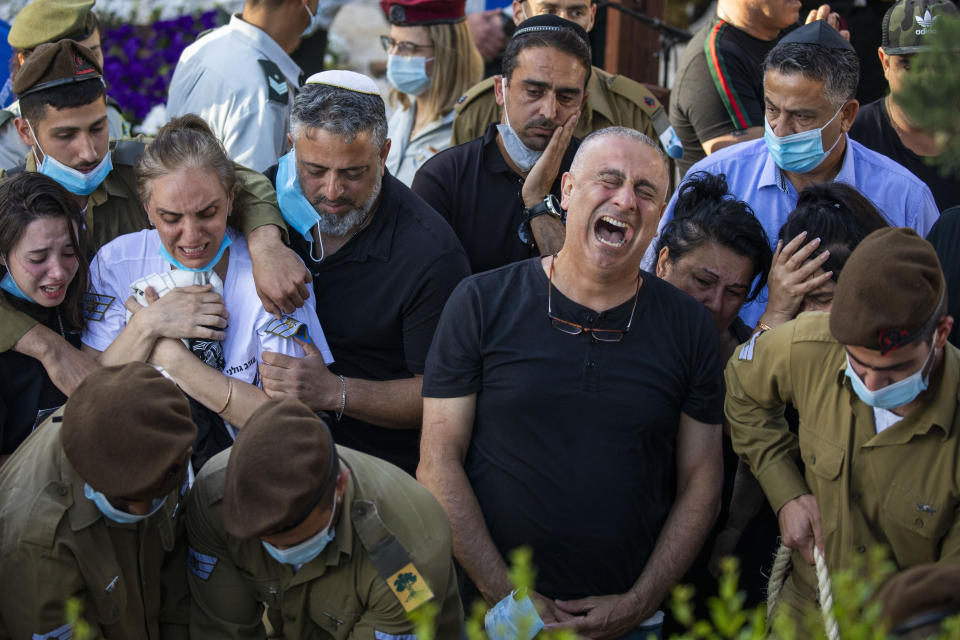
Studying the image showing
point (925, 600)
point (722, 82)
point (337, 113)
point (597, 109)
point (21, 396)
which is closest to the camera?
point (925, 600)

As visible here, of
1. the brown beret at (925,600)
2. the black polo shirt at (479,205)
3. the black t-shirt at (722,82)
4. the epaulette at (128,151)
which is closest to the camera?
the brown beret at (925,600)

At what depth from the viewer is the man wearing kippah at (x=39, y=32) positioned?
4848 millimetres

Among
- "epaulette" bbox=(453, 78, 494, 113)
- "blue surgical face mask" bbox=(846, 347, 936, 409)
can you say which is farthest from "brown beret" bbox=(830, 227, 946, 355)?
"epaulette" bbox=(453, 78, 494, 113)

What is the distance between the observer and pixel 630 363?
3.56 m

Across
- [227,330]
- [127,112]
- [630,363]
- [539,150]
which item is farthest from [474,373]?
[127,112]

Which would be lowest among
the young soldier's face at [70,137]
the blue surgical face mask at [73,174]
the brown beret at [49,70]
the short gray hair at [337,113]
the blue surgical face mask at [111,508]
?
the blue surgical face mask at [111,508]

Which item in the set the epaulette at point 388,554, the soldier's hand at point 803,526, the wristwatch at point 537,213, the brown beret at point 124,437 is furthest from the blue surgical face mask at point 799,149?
the brown beret at point 124,437

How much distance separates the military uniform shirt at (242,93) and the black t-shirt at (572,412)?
71.4 inches

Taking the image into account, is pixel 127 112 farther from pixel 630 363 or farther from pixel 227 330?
pixel 630 363

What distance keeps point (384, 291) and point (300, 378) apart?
1.59 ft

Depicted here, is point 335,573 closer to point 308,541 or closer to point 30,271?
point 308,541

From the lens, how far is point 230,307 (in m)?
3.96

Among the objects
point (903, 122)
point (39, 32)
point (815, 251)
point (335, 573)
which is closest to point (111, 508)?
point (335, 573)

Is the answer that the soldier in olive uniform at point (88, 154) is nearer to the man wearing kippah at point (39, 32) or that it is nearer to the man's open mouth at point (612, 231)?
the man wearing kippah at point (39, 32)
